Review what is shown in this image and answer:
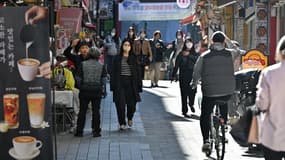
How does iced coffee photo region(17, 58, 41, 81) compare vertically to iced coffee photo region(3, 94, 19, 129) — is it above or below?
above

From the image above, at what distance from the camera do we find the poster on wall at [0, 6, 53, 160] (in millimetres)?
7695

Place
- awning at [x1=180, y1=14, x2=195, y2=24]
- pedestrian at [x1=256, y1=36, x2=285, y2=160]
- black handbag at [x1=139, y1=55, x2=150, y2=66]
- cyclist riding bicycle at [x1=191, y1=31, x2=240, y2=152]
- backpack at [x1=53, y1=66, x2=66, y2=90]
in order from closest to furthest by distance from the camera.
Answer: pedestrian at [x1=256, y1=36, x2=285, y2=160]
cyclist riding bicycle at [x1=191, y1=31, x2=240, y2=152]
backpack at [x1=53, y1=66, x2=66, y2=90]
black handbag at [x1=139, y1=55, x2=150, y2=66]
awning at [x1=180, y1=14, x2=195, y2=24]

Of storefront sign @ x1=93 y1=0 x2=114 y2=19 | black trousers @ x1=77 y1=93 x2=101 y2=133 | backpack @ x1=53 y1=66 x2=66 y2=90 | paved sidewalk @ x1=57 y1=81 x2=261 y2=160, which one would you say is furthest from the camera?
storefront sign @ x1=93 y1=0 x2=114 y2=19

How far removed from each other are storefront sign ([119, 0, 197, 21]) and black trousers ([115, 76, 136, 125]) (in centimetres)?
2298

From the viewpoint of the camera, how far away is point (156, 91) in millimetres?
22812

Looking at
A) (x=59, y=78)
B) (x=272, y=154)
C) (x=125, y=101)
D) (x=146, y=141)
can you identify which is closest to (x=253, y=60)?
(x=125, y=101)

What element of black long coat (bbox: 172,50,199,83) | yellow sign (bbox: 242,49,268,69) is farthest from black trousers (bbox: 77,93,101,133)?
yellow sign (bbox: 242,49,268,69)

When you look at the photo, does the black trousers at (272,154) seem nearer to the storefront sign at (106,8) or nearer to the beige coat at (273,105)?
the beige coat at (273,105)

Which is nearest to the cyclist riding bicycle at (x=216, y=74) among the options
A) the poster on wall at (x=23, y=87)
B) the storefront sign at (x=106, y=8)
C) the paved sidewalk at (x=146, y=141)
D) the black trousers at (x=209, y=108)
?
the black trousers at (x=209, y=108)

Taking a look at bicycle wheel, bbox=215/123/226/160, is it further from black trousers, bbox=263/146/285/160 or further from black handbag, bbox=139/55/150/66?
black handbag, bbox=139/55/150/66

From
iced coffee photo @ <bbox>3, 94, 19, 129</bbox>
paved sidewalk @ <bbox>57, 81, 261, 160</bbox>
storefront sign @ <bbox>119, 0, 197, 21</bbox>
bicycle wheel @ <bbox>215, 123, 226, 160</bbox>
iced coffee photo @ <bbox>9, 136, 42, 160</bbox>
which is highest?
storefront sign @ <bbox>119, 0, 197, 21</bbox>

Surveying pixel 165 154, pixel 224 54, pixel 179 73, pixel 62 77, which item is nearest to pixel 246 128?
pixel 224 54

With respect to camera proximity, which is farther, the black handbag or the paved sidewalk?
the black handbag

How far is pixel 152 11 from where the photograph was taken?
122 feet
